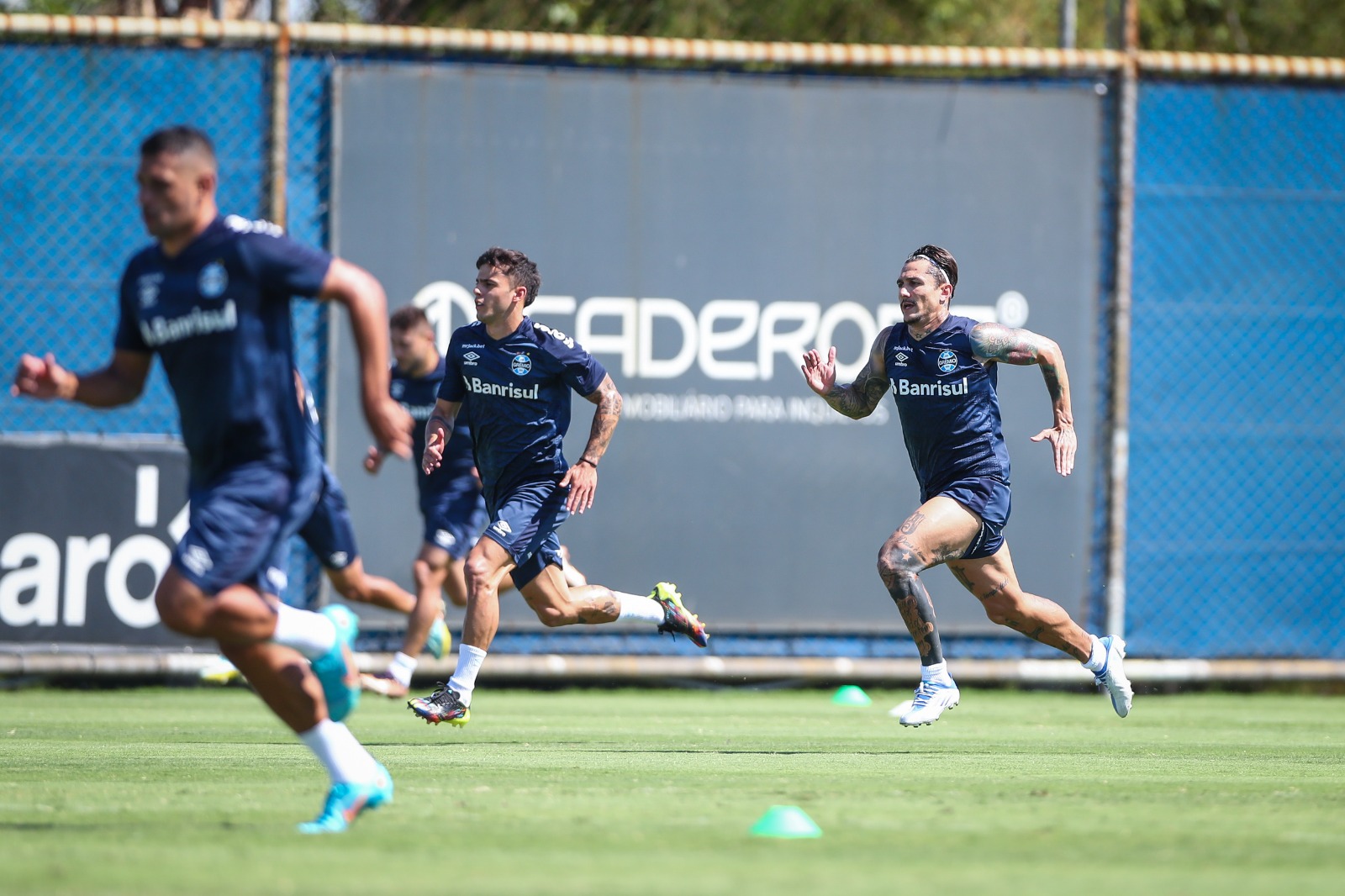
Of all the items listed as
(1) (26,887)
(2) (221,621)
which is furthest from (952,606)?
(1) (26,887)

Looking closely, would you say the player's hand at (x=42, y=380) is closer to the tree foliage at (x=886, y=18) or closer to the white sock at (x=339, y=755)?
the white sock at (x=339, y=755)

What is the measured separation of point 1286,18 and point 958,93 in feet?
28.1

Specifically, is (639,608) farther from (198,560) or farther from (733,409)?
(198,560)

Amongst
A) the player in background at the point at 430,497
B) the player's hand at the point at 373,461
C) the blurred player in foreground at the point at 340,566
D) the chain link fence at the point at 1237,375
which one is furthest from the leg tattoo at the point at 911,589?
the chain link fence at the point at 1237,375

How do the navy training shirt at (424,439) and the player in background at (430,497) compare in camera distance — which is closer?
the player in background at (430,497)

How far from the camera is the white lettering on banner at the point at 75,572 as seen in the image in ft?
35.9

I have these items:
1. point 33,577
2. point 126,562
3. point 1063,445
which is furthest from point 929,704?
point 33,577

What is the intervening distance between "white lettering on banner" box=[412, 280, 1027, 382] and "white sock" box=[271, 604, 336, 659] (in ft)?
20.9

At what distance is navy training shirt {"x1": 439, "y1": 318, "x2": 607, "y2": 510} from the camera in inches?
336

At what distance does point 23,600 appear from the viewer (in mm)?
10945

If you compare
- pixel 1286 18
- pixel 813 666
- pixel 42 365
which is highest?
pixel 1286 18

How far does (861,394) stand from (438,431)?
83.6 inches

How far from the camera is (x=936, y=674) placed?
797 centimetres

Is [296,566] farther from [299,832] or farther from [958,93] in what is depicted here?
[299,832]
